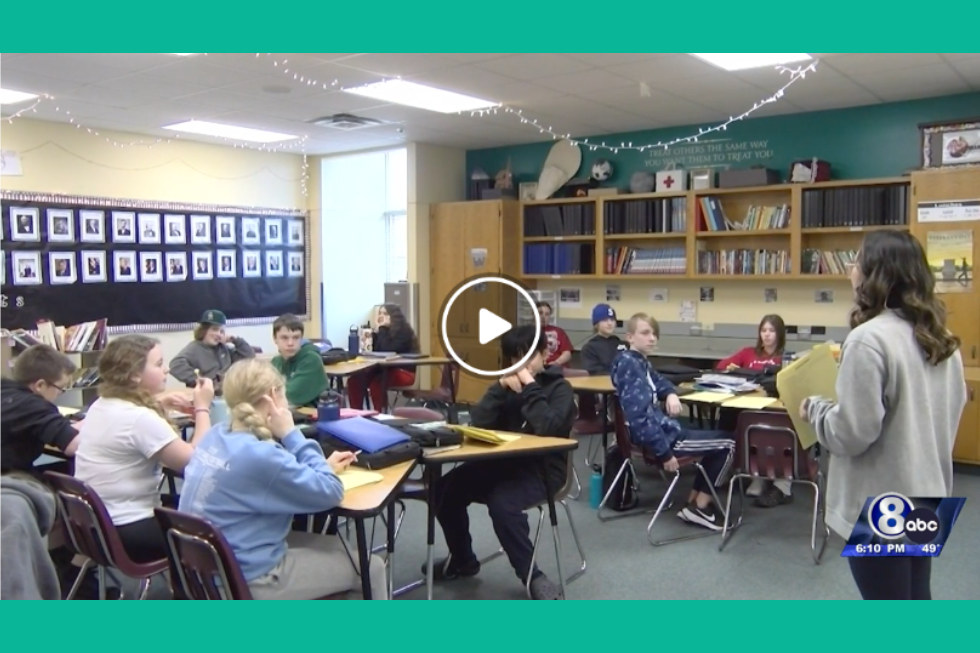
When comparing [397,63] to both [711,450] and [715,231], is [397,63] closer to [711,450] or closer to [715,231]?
[711,450]

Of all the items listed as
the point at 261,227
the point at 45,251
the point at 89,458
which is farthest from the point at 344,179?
the point at 89,458

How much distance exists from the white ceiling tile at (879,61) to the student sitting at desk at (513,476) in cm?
291

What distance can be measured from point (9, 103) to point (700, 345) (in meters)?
5.97

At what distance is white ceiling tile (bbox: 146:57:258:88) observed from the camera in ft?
17.2

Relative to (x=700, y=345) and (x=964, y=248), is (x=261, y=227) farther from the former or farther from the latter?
(x=964, y=248)

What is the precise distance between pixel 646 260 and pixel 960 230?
264 centimetres

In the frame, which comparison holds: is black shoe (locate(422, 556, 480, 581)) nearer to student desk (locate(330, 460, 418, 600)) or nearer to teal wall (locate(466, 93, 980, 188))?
student desk (locate(330, 460, 418, 600))

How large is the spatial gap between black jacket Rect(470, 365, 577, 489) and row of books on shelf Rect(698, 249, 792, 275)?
12.6 ft

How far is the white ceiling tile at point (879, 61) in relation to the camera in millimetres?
5092

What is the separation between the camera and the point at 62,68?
5.32 metres

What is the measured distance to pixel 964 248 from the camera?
575 cm

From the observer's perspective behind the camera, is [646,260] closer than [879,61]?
No

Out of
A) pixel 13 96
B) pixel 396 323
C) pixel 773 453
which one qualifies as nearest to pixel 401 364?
pixel 396 323
